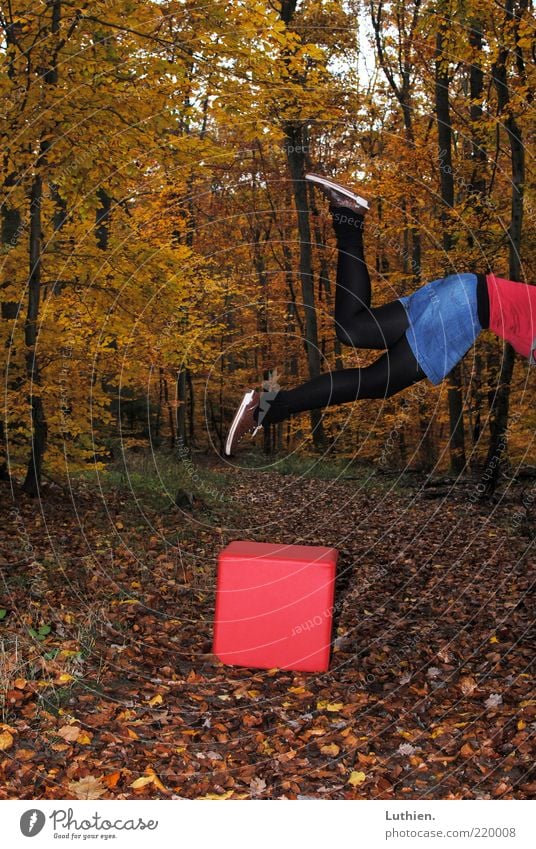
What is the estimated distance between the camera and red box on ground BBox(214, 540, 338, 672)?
6156 millimetres

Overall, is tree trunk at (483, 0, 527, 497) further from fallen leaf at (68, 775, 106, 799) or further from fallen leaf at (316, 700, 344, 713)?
fallen leaf at (68, 775, 106, 799)

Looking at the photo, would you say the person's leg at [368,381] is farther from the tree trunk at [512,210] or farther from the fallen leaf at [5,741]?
the tree trunk at [512,210]

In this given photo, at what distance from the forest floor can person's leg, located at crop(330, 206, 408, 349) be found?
2712 mm

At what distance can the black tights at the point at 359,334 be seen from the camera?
6.77m

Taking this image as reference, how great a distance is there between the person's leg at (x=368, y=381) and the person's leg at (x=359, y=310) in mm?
143

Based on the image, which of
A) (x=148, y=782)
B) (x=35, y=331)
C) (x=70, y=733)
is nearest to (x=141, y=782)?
(x=148, y=782)

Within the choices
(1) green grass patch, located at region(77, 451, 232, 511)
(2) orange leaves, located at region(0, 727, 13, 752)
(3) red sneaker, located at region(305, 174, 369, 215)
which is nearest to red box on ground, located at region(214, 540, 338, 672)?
(2) orange leaves, located at region(0, 727, 13, 752)

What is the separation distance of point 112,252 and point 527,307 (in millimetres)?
6472

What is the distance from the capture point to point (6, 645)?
6582 millimetres

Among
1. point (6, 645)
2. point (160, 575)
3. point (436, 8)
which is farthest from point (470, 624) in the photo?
point (436, 8)

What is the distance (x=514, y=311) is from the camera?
6.40 m

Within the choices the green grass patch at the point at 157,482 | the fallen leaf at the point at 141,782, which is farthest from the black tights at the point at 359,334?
the green grass patch at the point at 157,482

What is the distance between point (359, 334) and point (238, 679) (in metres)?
2.95

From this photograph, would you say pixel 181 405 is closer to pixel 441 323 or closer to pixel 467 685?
pixel 441 323
